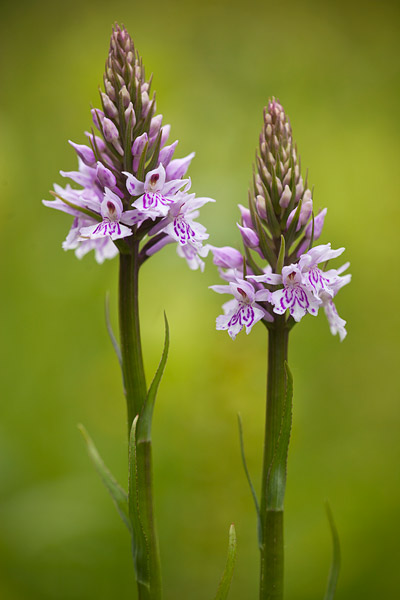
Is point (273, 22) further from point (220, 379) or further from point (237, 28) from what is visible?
point (220, 379)

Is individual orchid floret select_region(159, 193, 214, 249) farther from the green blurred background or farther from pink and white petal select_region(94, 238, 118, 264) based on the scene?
the green blurred background

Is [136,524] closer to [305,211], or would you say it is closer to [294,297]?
[294,297]

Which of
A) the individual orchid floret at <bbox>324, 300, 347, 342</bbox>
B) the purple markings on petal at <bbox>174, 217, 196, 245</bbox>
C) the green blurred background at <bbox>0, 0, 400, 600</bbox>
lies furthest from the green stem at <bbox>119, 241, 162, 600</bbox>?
→ the green blurred background at <bbox>0, 0, 400, 600</bbox>

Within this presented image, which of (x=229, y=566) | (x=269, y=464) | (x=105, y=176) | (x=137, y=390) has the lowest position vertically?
(x=229, y=566)


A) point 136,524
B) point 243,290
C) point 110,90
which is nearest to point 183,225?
point 243,290

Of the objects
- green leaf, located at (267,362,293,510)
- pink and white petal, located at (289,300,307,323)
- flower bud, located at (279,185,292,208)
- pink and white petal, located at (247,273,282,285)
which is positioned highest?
flower bud, located at (279,185,292,208)
